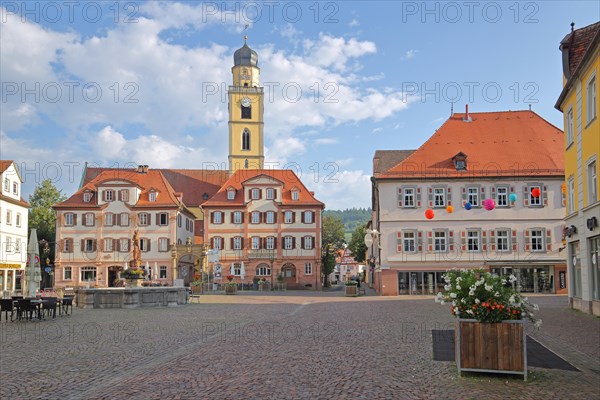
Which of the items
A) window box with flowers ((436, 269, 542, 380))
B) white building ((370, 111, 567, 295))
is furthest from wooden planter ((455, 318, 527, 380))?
white building ((370, 111, 567, 295))

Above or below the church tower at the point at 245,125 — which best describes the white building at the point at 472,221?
below

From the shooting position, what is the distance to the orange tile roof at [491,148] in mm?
45562

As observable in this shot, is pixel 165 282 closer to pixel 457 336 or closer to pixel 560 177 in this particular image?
pixel 560 177

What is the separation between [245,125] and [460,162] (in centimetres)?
4442

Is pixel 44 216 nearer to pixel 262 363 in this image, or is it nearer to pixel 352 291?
pixel 352 291

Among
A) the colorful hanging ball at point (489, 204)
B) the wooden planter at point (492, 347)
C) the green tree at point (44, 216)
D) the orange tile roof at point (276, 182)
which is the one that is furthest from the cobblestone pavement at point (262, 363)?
the green tree at point (44, 216)

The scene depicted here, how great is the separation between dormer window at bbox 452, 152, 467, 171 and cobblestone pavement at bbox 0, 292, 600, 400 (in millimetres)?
26177

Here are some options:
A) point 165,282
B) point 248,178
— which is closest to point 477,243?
point 248,178

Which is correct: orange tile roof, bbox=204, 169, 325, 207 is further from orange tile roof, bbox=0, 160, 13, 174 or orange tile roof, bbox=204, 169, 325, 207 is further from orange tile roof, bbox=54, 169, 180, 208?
orange tile roof, bbox=0, 160, 13, 174

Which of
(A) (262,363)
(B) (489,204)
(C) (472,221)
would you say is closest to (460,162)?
(C) (472,221)

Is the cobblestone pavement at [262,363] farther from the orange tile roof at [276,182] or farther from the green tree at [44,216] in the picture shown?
the green tree at [44,216]

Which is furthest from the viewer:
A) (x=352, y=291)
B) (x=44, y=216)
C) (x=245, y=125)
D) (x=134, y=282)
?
(x=245, y=125)

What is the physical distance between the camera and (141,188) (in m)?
64.8

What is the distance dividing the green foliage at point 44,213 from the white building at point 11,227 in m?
13.0
